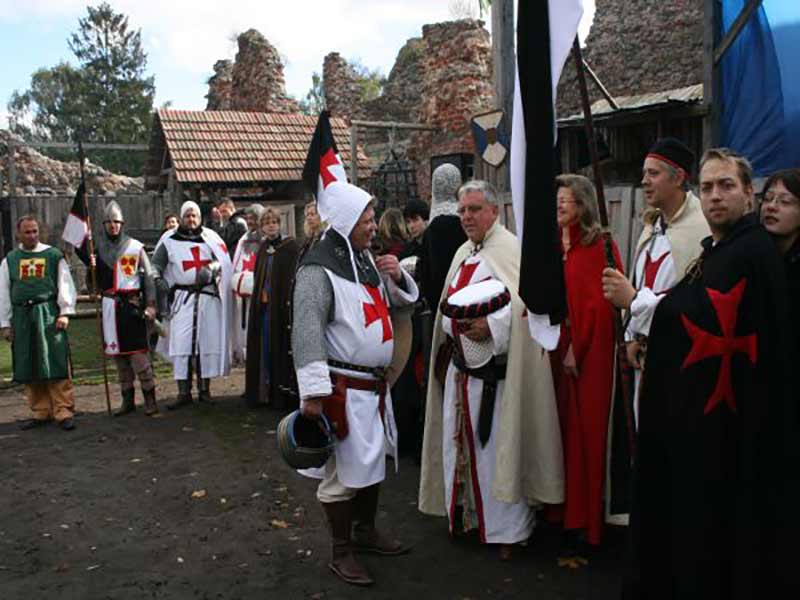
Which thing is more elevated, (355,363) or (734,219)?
(734,219)

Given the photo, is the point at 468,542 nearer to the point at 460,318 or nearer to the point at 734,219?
the point at 460,318

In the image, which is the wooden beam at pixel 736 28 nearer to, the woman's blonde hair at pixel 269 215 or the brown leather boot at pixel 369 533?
the woman's blonde hair at pixel 269 215

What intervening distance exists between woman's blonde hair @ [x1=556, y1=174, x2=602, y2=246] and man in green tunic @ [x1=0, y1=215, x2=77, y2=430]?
5.07 m

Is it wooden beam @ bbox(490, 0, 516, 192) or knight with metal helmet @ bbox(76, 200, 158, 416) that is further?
knight with metal helmet @ bbox(76, 200, 158, 416)

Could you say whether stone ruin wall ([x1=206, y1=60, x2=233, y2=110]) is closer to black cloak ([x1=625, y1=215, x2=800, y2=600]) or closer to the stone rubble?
the stone rubble

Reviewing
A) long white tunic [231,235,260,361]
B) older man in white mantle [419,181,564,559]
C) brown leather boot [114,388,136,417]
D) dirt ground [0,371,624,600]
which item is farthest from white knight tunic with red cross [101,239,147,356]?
older man in white mantle [419,181,564,559]

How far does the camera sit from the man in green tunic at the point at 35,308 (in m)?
7.21

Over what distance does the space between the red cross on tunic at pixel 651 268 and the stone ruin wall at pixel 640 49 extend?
11.1 metres

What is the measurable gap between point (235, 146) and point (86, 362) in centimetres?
730

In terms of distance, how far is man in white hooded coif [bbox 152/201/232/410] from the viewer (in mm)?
7867

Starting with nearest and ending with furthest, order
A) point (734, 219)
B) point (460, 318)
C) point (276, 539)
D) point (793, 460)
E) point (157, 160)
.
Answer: point (793, 460) → point (734, 219) → point (460, 318) → point (276, 539) → point (157, 160)

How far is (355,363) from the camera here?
12.9ft

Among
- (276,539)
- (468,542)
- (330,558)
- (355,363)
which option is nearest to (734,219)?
(355,363)

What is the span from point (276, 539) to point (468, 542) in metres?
1.14
